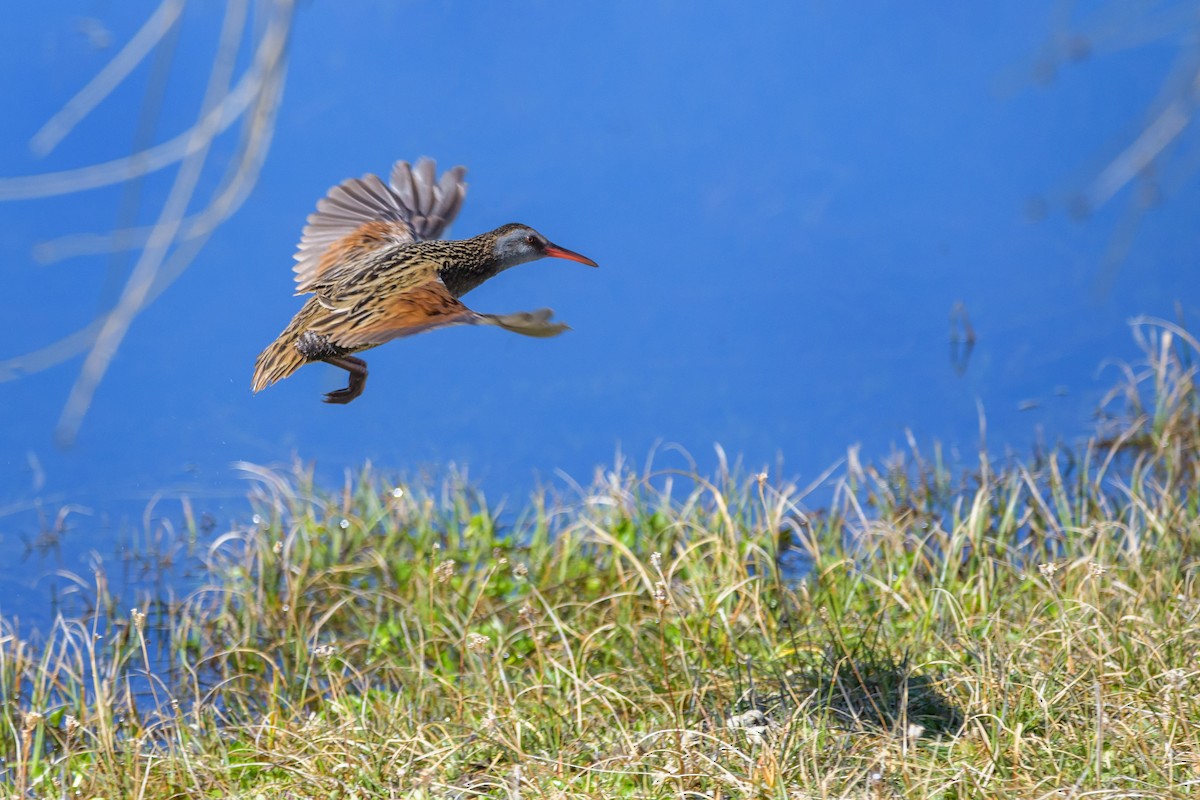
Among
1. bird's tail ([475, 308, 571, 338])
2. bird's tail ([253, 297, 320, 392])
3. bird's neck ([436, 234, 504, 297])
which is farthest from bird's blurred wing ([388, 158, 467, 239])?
bird's tail ([475, 308, 571, 338])

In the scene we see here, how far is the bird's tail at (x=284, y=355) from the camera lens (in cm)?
329

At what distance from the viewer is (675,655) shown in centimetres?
411

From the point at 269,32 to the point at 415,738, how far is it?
7.12ft

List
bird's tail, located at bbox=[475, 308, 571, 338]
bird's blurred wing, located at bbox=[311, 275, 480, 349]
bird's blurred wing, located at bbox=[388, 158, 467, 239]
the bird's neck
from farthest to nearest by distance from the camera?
1. bird's blurred wing, located at bbox=[388, 158, 467, 239]
2. the bird's neck
3. bird's blurred wing, located at bbox=[311, 275, 480, 349]
4. bird's tail, located at bbox=[475, 308, 571, 338]

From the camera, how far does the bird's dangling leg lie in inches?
128

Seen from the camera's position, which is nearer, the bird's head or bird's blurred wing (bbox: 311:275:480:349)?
bird's blurred wing (bbox: 311:275:480:349)

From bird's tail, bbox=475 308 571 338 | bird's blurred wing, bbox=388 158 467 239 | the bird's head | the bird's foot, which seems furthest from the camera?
bird's blurred wing, bbox=388 158 467 239

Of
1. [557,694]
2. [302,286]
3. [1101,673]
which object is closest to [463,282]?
[302,286]

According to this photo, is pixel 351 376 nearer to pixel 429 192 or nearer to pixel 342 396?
pixel 342 396

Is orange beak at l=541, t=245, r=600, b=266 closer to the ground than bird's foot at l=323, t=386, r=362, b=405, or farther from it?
farther from it

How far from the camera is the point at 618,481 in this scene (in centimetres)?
527

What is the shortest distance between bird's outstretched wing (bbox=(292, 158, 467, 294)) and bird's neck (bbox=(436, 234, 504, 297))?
21cm

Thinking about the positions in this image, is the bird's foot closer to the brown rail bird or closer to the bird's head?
the brown rail bird

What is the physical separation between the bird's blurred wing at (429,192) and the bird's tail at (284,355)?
909 mm
